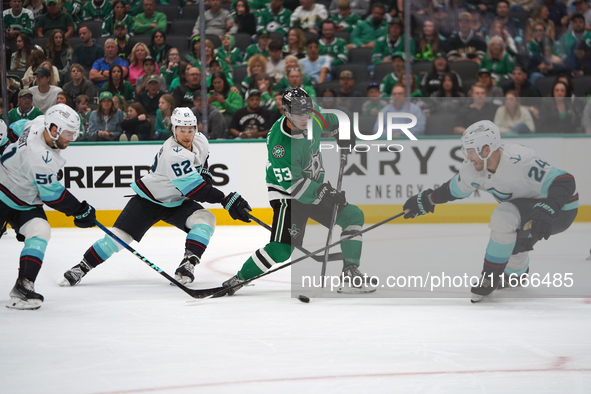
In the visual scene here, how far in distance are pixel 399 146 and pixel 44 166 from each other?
4.07 m

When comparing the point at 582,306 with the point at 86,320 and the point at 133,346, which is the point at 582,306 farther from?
the point at 86,320

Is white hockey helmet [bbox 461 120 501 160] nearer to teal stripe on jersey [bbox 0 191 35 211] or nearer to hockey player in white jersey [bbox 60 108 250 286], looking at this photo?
hockey player in white jersey [bbox 60 108 250 286]

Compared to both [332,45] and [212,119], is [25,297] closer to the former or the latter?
[212,119]

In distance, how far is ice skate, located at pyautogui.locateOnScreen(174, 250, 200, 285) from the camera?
3971mm

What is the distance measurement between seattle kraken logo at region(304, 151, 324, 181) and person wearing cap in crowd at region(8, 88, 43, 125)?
13.7ft

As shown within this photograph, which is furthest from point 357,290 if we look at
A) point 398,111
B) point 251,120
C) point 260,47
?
point 260,47

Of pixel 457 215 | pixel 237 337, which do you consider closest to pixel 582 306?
pixel 237 337

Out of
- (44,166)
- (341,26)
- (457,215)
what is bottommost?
(457,215)

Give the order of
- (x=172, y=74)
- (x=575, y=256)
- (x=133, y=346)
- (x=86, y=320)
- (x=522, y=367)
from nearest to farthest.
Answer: (x=522, y=367)
(x=133, y=346)
(x=86, y=320)
(x=575, y=256)
(x=172, y=74)

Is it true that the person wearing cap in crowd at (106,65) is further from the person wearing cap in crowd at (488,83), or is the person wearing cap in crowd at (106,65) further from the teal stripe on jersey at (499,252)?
the teal stripe on jersey at (499,252)

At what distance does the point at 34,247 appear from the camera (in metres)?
3.41

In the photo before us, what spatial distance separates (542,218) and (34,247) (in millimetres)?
2463

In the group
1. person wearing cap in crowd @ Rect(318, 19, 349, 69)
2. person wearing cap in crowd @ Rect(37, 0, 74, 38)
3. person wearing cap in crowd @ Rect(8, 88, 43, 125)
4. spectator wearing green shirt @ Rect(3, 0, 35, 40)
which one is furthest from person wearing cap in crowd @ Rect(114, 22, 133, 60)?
person wearing cap in crowd @ Rect(318, 19, 349, 69)

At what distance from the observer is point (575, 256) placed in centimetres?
476
